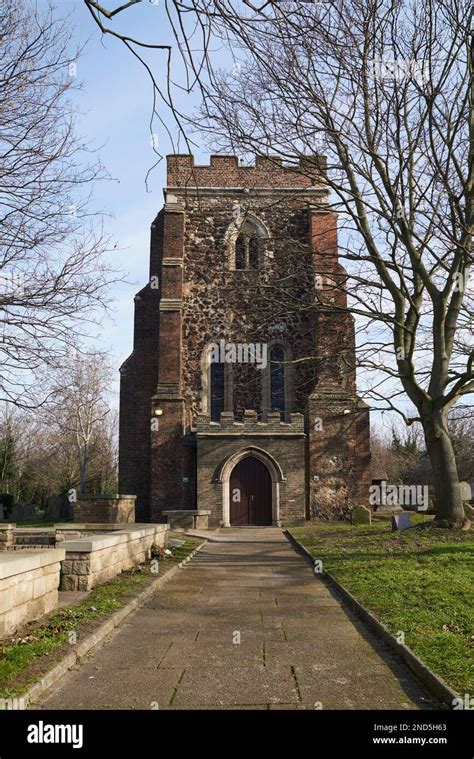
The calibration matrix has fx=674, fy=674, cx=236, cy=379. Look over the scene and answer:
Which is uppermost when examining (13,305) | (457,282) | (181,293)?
(181,293)

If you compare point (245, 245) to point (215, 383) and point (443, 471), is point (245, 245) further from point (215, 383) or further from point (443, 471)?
point (443, 471)

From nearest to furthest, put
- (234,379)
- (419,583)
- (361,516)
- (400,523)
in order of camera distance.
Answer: (419,583) → (400,523) → (361,516) → (234,379)

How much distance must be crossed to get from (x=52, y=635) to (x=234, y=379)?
20.8 m

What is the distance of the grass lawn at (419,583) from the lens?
5703 mm

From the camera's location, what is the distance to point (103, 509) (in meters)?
19.9

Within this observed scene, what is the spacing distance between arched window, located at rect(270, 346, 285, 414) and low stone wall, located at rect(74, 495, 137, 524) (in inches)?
331

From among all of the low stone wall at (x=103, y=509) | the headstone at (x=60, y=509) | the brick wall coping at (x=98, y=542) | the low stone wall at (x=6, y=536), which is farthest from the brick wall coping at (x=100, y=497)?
the headstone at (x=60, y=509)

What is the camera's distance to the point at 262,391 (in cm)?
2684

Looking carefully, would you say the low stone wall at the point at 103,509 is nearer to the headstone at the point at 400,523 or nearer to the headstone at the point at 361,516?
the headstone at the point at 361,516

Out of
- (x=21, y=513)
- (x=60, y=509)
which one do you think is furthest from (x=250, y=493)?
(x=21, y=513)

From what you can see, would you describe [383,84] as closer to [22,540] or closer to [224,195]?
[22,540]
